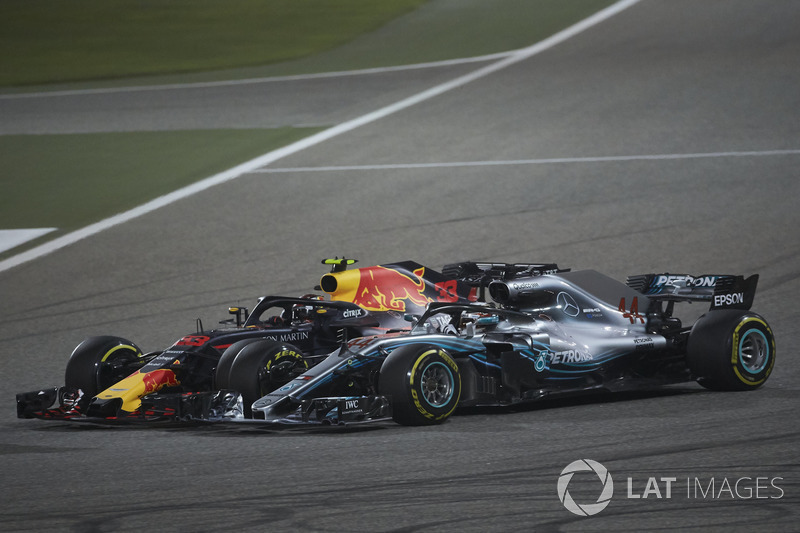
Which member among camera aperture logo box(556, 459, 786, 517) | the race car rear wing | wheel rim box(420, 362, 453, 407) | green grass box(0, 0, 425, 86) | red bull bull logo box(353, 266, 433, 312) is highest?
green grass box(0, 0, 425, 86)

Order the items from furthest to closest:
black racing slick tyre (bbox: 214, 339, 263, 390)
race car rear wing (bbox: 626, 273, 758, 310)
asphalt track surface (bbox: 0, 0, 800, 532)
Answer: race car rear wing (bbox: 626, 273, 758, 310)
black racing slick tyre (bbox: 214, 339, 263, 390)
asphalt track surface (bbox: 0, 0, 800, 532)

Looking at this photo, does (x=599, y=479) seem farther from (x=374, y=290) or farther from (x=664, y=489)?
(x=374, y=290)

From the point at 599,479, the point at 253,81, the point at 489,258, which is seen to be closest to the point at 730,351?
the point at 599,479

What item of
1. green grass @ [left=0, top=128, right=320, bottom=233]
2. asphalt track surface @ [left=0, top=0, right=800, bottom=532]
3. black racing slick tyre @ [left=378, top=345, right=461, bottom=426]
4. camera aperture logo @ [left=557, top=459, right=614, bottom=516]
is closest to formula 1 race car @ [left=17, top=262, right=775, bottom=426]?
black racing slick tyre @ [left=378, top=345, right=461, bottom=426]

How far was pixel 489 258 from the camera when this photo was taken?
62.8 feet

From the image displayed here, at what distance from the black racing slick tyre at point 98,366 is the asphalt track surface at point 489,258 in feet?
1.83

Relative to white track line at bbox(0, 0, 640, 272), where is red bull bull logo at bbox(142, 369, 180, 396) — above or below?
below

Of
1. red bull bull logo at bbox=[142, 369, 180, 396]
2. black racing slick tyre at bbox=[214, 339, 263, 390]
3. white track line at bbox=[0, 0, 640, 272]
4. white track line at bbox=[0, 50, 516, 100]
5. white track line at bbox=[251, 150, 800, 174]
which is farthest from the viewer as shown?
white track line at bbox=[0, 50, 516, 100]

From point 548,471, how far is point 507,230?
12111 millimetres

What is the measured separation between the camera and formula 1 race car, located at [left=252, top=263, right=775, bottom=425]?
10.8 metres

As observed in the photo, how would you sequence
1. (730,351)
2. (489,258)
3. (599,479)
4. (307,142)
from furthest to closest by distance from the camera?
(307,142) → (489,258) → (730,351) → (599,479)

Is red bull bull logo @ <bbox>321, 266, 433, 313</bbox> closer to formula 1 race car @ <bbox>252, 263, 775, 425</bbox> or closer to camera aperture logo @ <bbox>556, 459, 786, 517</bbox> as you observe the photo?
formula 1 race car @ <bbox>252, 263, 775, 425</bbox>

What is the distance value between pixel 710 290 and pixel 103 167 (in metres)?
16.2

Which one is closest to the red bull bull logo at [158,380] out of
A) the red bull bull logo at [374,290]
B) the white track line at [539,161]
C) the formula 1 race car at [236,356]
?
the formula 1 race car at [236,356]
